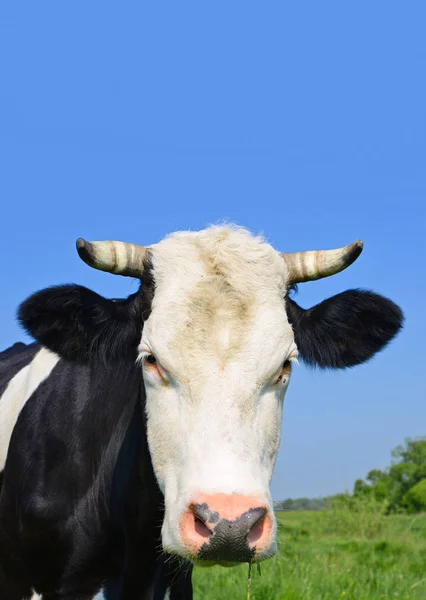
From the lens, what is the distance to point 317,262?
18.2ft

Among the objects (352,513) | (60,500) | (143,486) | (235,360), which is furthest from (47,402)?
(352,513)

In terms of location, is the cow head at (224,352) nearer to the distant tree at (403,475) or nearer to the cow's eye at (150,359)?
the cow's eye at (150,359)

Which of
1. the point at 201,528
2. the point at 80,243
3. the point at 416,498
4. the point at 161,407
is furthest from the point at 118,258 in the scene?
the point at 416,498

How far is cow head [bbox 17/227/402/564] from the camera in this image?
4.04 m

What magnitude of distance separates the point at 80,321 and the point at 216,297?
3.94 ft

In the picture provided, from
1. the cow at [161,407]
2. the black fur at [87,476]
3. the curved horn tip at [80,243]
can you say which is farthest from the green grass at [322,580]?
the curved horn tip at [80,243]

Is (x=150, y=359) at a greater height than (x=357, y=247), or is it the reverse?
(x=357, y=247)

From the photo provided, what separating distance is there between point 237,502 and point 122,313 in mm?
1955

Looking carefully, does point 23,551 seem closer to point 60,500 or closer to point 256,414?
point 60,500

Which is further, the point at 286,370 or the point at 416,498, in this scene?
the point at 416,498

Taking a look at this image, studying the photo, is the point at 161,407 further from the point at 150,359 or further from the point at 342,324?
the point at 342,324

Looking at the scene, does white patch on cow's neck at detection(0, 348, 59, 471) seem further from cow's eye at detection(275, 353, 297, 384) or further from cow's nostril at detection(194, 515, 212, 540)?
cow's nostril at detection(194, 515, 212, 540)

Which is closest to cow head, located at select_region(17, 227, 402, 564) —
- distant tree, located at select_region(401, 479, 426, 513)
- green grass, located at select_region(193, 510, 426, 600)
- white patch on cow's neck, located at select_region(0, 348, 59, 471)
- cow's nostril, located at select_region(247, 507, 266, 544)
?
cow's nostril, located at select_region(247, 507, 266, 544)

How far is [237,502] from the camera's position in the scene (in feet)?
12.8
